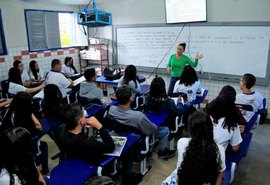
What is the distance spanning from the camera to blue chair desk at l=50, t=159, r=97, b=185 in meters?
1.76

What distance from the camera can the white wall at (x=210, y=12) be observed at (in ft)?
13.7

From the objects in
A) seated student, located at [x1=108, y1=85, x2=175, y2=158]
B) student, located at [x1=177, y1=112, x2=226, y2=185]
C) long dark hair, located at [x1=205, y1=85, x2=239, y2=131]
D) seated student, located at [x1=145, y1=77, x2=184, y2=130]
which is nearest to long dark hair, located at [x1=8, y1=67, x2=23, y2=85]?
seated student, located at [x1=108, y1=85, x2=175, y2=158]

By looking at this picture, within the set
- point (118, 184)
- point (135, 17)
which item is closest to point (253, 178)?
point (118, 184)

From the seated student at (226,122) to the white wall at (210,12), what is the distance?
275 cm

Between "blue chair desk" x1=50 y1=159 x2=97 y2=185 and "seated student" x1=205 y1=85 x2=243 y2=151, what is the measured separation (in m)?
1.10

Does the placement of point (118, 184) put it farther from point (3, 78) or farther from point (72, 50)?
point (72, 50)

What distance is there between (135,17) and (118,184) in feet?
13.0

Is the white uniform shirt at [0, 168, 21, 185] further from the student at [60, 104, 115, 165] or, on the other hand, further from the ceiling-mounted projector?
the ceiling-mounted projector

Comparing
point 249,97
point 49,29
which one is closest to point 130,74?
point 249,97

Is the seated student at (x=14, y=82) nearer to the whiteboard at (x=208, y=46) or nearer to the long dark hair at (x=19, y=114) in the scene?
the long dark hair at (x=19, y=114)

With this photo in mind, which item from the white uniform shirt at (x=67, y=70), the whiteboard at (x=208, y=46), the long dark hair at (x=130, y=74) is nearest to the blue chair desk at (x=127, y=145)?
the long dark hair at (x=130, y=74)

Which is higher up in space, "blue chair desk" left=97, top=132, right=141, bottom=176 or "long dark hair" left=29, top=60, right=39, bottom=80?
"long dark hair" left=29, top=60, right=39, bottom=80

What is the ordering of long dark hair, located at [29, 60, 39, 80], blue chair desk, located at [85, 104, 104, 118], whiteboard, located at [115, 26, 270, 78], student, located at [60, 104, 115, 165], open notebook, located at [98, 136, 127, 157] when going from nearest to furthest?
student, located at [60, 104, 115, 165]
open notebook, located at [98, 136, 127, 157]
blue chair desk, located at [85, 104, 104, 118]
whiteboard, located at [115, 26, 270, 78]
long dark hair, located at [29, 60, 39, 80]

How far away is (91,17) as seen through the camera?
13.3ft
